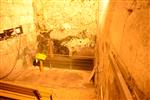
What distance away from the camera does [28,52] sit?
4.45 meters

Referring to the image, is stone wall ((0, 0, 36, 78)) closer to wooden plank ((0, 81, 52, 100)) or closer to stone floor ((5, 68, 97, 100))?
stone floor ((5, 68, 97, 100))

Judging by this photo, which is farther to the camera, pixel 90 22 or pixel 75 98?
pixel 90 22

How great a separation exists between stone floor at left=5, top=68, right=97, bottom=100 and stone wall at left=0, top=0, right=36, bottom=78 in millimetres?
274

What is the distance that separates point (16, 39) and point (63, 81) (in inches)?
55.1

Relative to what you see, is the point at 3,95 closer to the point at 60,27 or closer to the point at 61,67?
the point at 61,67

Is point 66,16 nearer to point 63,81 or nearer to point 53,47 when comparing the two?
point 53,47

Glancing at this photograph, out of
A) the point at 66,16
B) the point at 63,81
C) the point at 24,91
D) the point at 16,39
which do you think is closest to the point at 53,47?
the point at 66,16

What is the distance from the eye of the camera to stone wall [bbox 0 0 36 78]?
3.55 meters

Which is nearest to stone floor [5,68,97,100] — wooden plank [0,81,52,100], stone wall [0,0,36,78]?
stone wall [0,0,36,78]

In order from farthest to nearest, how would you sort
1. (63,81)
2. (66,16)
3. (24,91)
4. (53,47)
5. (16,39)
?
1. (53,47)
2. (66,16)
3. (16,39)
4. (63,81)
5. (24,91)

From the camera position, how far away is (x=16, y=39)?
12.9 ft

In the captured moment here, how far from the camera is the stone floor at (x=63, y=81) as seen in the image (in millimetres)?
3206

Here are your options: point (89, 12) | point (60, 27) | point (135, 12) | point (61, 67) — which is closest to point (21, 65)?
point (61, 67)

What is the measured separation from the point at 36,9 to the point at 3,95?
2.67 m
